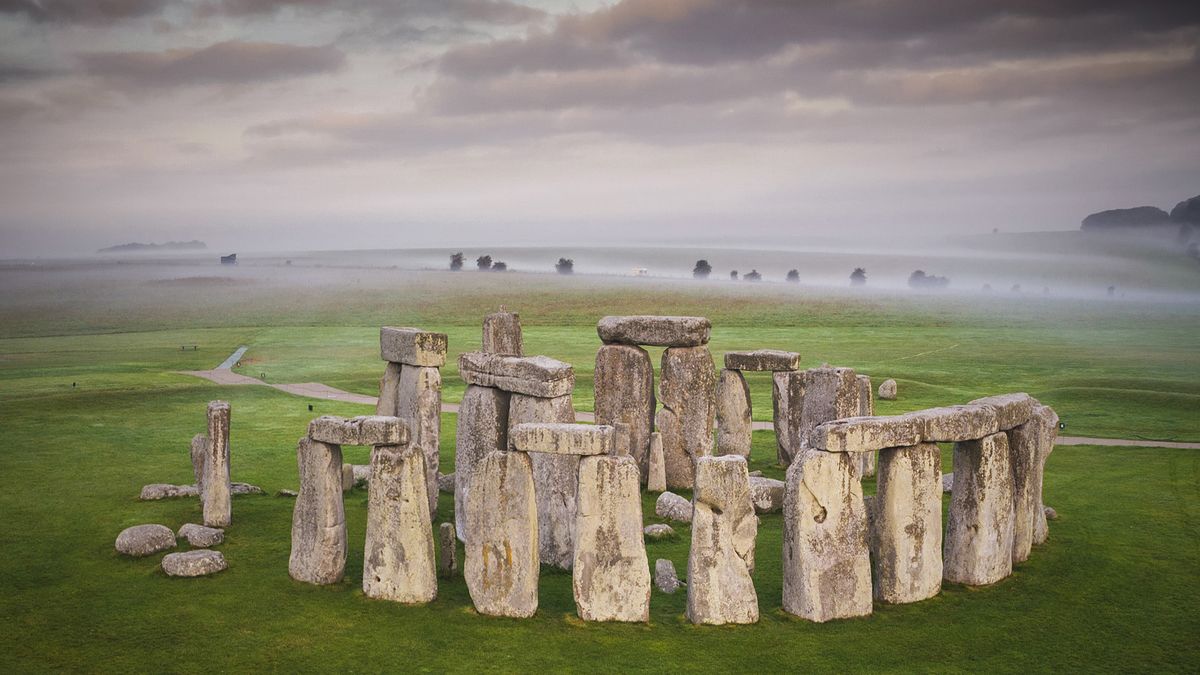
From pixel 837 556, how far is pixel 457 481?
Result: 20.8ft

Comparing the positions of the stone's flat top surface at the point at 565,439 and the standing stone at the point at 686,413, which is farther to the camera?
the standing stone at the point at 686,413

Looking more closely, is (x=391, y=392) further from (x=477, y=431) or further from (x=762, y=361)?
(x=762, y=361)

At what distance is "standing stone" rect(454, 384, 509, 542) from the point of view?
15258mm

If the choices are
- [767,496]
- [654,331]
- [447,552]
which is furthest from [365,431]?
[654,331]

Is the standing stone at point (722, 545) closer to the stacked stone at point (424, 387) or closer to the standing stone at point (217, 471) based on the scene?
the stacked stone at point (424, 387)

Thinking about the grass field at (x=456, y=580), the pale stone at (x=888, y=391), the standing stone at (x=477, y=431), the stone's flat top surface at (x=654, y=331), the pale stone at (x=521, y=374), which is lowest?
the grass field at (x=456, y=580)

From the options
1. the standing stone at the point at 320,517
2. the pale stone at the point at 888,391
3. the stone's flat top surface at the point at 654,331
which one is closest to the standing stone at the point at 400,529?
the standing stone at the point at 320,517

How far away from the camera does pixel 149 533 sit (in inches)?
566

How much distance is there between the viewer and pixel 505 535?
12.0m

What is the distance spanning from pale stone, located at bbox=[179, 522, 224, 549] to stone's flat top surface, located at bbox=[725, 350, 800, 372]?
10906 millimetres

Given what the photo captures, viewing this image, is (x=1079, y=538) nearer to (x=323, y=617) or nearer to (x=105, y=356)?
(x=323, y=617)

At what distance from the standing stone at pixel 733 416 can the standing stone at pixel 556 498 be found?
7454 millimetres

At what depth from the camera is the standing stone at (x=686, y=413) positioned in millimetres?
19625

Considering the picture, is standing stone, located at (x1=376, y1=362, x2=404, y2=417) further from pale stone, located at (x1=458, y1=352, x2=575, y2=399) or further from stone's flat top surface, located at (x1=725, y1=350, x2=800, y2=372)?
stone's flat top surface, located at (x1=725, y1=350, x2=800, y2=372)
